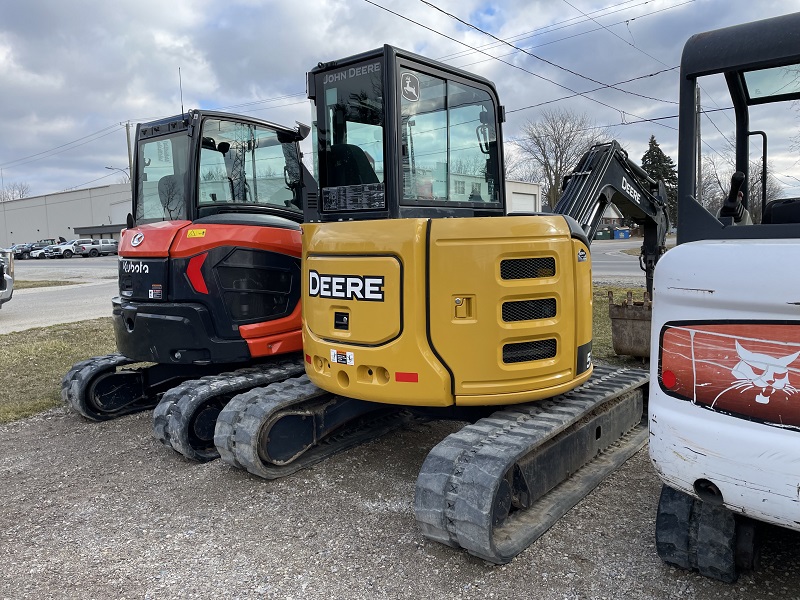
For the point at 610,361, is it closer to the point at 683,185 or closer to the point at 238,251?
the point at 238,251

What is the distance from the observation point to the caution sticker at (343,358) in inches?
164

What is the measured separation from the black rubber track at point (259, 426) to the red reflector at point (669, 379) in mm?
2756

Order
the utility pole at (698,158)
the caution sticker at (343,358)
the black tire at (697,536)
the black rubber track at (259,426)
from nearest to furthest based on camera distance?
the utility pole at (698,158) < the black tire at (697,536) < the caution sticker at (343,358) < the black rubber track at (259,426)

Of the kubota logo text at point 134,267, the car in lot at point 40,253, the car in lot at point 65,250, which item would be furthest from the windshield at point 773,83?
the car in lot at point 40,253

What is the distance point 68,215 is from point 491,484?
81131mm

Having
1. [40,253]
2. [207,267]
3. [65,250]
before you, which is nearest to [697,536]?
[207,267]

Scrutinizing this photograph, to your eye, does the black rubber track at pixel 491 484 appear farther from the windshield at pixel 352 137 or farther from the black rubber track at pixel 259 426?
the windshield at pixel 352 137

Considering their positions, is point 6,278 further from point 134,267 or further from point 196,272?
point 196,272

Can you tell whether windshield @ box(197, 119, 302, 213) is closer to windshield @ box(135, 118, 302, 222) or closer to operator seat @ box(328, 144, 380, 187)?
windshield @ box(135, 118, 302, 222)

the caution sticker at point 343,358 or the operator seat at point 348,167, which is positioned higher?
the operator seat at point 348,167

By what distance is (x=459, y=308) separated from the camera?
12.7ft

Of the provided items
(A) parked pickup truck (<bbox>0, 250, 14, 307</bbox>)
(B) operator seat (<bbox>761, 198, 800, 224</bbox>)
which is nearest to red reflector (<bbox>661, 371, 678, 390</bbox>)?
(B) operator seat (<bbox>761, 198, 800, 224</bbox>)

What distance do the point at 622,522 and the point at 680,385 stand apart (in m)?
1.62

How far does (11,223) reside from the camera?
80.9 m
